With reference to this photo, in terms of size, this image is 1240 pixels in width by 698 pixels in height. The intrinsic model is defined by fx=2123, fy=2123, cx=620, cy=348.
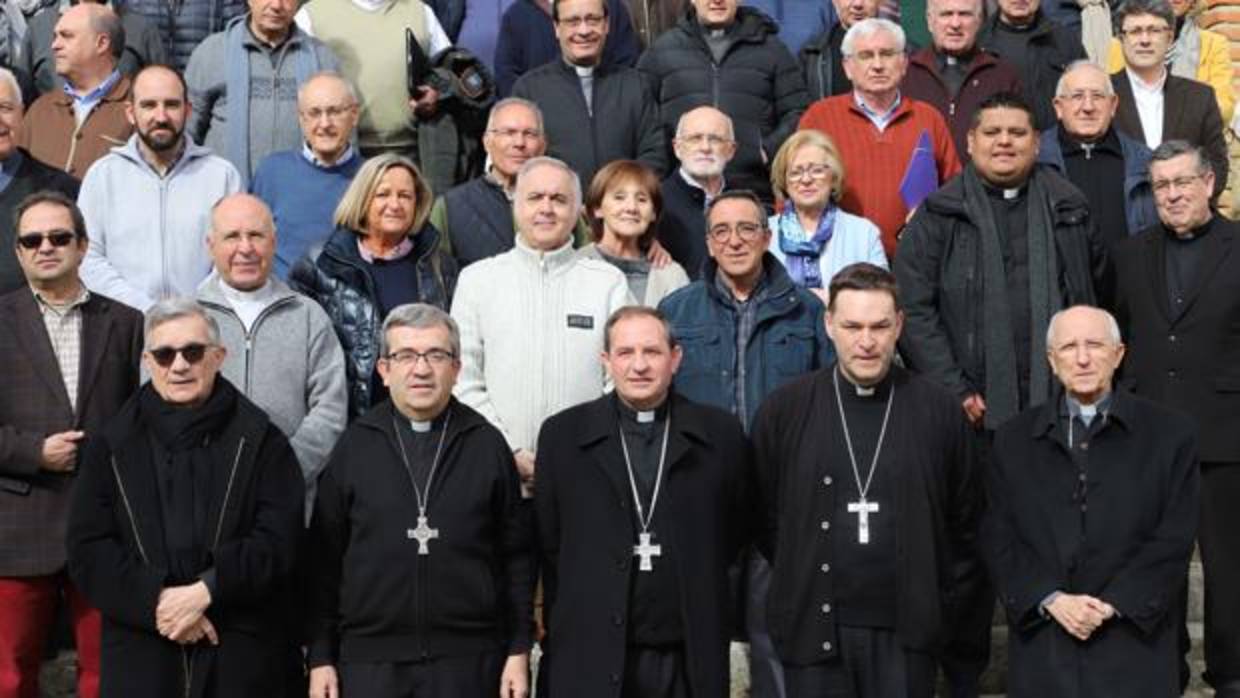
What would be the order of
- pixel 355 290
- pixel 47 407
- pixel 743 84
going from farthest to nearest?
pixel 743 84
pixel 355 290
pixel 47 407

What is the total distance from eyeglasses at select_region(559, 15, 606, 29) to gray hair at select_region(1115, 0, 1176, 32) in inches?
94.5

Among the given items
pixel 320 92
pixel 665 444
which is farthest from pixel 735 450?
pixel 320 92

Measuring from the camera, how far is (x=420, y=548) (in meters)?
6.60

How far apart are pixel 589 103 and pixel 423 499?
10.2 feet

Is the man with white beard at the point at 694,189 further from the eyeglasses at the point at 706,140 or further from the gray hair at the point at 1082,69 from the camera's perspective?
the gray hair at the point at 1082,69

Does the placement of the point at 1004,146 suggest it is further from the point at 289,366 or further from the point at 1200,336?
the point at 289,366

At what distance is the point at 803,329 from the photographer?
7516mm

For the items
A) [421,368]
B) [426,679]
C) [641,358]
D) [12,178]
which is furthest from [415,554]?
[12,178]

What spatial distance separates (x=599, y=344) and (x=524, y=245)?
499 millimetres

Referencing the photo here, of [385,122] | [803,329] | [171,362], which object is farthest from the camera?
[385,122]

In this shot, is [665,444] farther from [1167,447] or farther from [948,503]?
[1167,447]

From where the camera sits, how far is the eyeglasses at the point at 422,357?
Answer: 6.68 m

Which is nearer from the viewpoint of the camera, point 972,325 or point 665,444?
point 665,444

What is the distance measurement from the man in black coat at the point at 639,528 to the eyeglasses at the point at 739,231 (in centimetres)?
79
